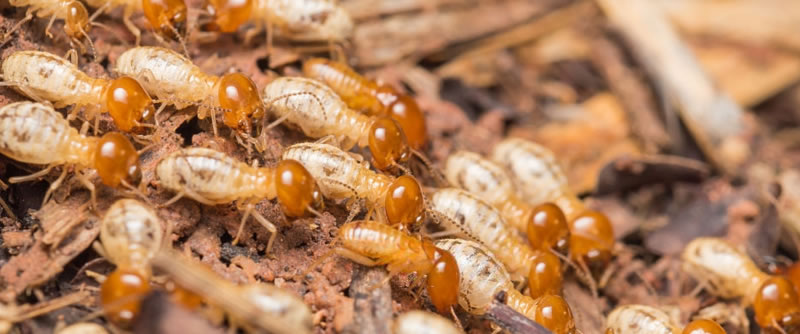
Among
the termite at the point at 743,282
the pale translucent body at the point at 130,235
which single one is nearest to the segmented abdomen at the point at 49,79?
the pale translucent body at the point at 130,235

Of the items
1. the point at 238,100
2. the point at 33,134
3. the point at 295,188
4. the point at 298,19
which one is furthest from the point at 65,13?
the point at 295,188

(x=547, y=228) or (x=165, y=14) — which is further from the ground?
(x=165, y=14)

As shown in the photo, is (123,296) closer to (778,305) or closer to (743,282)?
(778,305)

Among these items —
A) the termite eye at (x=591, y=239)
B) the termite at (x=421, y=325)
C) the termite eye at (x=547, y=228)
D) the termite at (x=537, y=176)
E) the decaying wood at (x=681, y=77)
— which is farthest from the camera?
the decaying wood at (x=681, y=77)

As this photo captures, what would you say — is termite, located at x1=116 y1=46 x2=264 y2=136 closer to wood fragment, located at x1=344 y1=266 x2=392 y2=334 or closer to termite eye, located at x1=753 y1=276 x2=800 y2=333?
wood fragment, located at x1=344 y1=266 x2=392 y2=334

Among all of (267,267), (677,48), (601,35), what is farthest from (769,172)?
(267,267)

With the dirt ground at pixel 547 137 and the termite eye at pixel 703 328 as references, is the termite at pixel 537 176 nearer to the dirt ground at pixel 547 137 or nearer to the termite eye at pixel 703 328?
the dirt ground at pixel 547 137
